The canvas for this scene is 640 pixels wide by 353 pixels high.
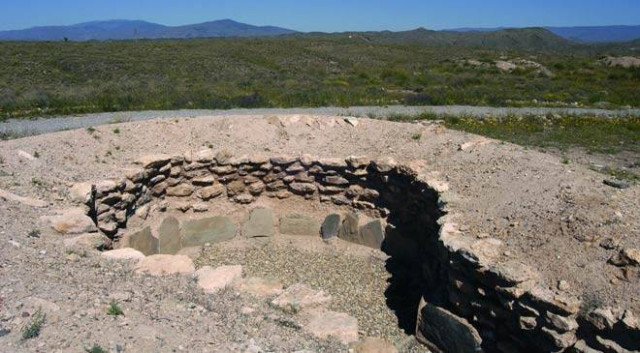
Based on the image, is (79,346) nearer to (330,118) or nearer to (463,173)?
(463,173)

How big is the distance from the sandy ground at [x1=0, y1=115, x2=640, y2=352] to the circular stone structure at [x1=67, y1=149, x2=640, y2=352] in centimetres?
34

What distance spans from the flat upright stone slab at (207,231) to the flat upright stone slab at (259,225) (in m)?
0.26

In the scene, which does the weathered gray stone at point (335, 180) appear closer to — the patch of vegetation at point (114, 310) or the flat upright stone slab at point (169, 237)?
the flat upright stone slab at point (169, 237)

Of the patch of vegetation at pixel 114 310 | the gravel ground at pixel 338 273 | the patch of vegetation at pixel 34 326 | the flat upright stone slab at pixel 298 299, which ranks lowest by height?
the gravel ground at pixel 338 273

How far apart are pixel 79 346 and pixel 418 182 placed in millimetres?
6197

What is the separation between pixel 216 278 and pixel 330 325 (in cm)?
158

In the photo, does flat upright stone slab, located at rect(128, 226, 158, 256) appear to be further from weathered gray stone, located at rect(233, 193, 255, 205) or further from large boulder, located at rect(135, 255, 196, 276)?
large boulder, located at rect(135, 255, 196, 276)

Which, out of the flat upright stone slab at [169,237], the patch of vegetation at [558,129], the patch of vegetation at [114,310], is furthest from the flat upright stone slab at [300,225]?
the patch of vegetation at [114,310]

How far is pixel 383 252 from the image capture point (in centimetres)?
975

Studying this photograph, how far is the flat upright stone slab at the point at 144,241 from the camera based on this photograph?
9070 millimetres

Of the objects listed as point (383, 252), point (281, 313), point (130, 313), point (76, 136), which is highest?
point (76, 136)

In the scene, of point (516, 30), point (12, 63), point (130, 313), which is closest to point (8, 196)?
point (130, 313)

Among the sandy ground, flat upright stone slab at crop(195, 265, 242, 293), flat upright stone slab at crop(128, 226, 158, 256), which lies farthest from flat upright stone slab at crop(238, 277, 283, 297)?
flat upright stone slab at crop(128, 226, 158, 256)

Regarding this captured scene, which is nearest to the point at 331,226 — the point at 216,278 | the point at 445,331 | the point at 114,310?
the point at 216,278
